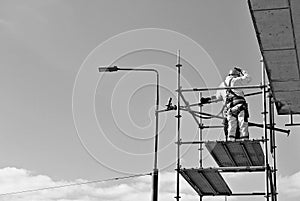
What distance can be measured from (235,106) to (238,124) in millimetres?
447

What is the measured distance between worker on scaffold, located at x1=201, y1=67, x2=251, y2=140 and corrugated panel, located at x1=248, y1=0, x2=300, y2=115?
5.86 feet

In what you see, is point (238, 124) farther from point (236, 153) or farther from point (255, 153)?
point (255, 153)

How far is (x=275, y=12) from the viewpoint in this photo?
7.83m

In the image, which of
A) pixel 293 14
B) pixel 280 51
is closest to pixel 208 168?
pixel 280 51

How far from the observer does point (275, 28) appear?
27.3ft

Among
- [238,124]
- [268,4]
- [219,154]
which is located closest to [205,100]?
[238,124]

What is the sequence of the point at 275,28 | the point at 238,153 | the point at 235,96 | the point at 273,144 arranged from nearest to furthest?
the point at 275,28
the point at 238,153
the point at 273,144
the point at 235,96

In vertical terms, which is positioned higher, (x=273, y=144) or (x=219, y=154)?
(x=273, y=144)

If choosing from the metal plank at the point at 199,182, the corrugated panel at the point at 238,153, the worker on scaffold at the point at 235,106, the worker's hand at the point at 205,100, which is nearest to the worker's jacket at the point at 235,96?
the worker on scaffold at the point at 235,106

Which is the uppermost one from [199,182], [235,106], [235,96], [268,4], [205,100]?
[205,100]

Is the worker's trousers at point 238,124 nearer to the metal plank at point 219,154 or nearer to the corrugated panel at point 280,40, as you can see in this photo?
the metal plank at point 219,154

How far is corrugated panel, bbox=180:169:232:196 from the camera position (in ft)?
42.7

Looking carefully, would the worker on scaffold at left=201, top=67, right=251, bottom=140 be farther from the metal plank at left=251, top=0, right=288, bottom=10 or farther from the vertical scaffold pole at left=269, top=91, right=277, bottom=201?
the metal plank at left=251, top=0, right=288, bottom=10

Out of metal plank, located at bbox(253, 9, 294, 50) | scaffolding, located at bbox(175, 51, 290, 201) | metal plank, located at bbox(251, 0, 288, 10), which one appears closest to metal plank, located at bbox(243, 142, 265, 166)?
scaffolding, located at bbox(175, 51, 290, 201)
